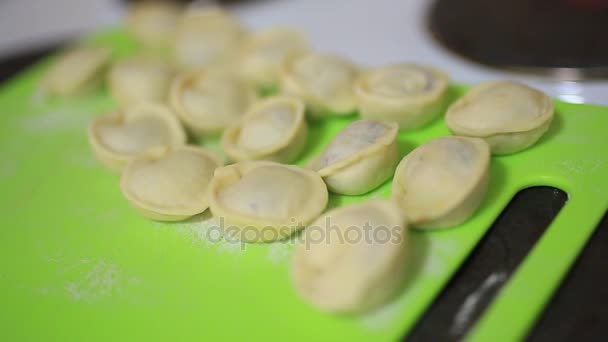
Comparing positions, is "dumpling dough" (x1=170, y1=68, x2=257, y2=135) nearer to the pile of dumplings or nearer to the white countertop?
the pile of dumplings

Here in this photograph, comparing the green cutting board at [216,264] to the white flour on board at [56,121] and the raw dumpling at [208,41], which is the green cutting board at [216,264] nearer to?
the white flour on board at [56,121]

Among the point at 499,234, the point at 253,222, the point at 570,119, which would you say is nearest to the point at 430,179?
the point at 499,234

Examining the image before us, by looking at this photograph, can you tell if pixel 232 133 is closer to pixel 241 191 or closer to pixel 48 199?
pixel 241 191

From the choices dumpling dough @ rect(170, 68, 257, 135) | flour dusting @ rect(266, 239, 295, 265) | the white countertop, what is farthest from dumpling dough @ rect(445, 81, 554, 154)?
dumpling dough @ rect(170, 68, 257, 135)

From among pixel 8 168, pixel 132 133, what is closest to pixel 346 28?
pixel 132 133

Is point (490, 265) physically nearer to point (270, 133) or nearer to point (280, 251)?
A: point (280, 251)

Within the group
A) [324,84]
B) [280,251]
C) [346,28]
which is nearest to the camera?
[280,251]
